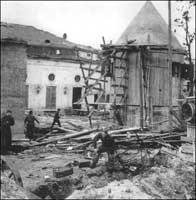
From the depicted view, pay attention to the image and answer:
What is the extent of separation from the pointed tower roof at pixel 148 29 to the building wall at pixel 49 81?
1467 cm

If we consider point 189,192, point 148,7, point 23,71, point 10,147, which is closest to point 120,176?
point 189,192

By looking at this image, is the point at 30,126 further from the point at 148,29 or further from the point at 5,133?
the point at 148,29

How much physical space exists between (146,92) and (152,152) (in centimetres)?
698

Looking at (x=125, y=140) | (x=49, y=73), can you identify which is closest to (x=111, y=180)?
(x=125, y=140)

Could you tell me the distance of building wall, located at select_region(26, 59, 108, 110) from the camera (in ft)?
108

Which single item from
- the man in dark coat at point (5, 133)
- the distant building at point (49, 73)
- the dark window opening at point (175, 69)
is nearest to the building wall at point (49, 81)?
the distant building at point (49, 73)

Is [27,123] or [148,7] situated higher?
[148,7]

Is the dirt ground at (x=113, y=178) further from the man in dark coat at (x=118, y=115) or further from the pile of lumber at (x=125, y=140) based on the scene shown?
the man in dark coat at (x=118, y=115)

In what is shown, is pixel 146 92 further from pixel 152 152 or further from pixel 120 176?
pixel 120 176

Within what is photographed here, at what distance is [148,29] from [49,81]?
646 inches

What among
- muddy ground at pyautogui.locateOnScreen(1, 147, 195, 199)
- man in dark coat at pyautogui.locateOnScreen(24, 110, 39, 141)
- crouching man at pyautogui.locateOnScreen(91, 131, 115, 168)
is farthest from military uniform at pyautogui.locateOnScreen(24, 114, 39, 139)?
crouching man at pyautogui.locateOnScreen(91, 131, 115, 168)

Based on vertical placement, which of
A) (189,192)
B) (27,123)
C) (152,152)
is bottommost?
(189,192)

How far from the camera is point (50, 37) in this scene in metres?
39.4

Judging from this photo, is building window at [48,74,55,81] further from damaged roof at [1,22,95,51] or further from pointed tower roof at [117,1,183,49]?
pointed tower roof at [117,1,183,49]
